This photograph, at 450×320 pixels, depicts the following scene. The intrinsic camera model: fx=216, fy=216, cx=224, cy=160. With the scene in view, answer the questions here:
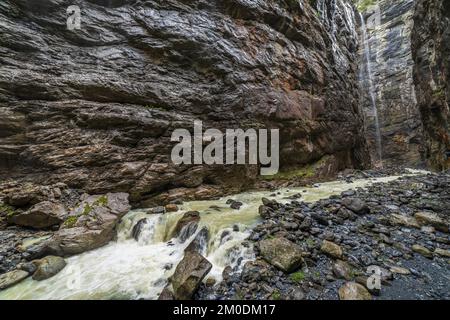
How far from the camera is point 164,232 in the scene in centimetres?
659

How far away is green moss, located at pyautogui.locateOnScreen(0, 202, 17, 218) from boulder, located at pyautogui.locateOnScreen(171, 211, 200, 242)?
5042mm

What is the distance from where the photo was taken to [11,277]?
4.62 meters

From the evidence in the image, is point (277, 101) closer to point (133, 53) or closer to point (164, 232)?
point (133, 53)

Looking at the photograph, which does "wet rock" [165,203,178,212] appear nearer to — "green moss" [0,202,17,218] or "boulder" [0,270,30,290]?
"boulder" [0,270,30,290]

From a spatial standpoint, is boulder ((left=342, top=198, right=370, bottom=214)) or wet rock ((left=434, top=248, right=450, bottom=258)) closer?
wet rock ((left=434, top=248, right=450, bottom=258))

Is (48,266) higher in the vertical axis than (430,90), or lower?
lower

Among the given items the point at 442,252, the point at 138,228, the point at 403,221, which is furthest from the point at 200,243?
the point at 403,221

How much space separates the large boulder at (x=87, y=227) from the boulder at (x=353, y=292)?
605 centimetres

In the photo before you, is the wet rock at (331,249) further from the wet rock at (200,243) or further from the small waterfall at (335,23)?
the small waterfall at (335,23)

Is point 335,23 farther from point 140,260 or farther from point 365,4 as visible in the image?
point 365,4

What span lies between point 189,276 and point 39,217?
5.66m

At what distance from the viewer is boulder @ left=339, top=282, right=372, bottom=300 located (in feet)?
10.9
